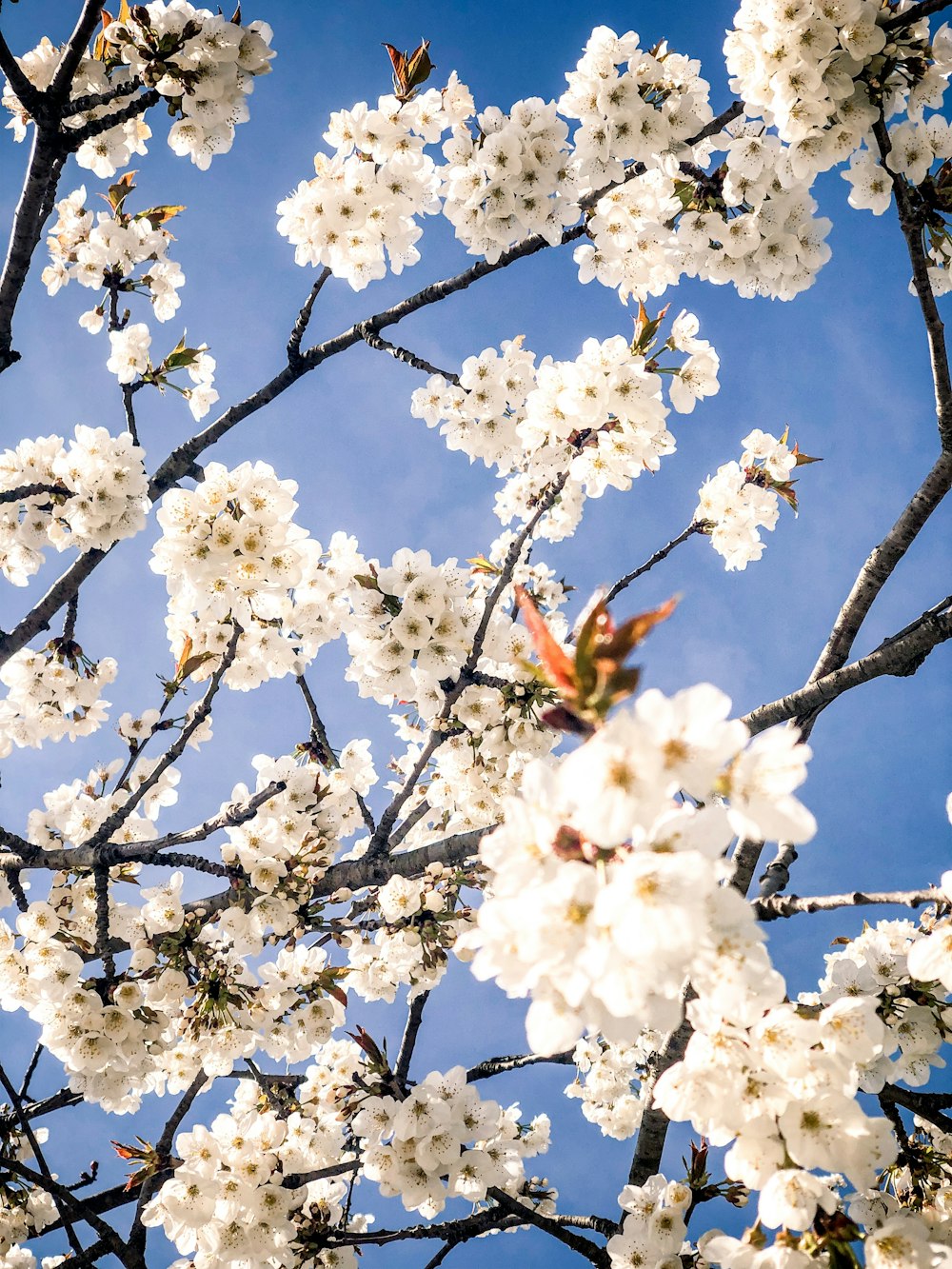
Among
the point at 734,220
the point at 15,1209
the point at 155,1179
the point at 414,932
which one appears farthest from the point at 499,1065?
the point at 734,220

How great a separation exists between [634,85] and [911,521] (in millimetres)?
2326

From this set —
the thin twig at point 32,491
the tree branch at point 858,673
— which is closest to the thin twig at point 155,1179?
the thin twig at point 32,491

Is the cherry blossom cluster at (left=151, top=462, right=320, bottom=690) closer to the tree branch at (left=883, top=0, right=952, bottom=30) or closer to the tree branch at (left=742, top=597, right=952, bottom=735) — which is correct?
the tree branch at (left=742, top=597, right=952, bottom=735)

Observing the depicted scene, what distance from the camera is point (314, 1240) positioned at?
11.0 ft

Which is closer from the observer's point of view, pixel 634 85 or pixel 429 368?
pixel 634 85

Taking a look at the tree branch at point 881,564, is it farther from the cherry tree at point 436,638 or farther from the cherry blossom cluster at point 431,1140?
the cherry blossom cluster at point 431,1140

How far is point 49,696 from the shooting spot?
193 inches

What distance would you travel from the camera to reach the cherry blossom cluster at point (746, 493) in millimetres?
4512

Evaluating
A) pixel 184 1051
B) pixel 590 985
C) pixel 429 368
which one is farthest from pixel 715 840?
pixel 184 1051

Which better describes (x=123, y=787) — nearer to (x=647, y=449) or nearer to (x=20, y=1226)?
(x=20, y=1226)

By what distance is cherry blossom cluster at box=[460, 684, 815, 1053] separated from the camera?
117 centimetres

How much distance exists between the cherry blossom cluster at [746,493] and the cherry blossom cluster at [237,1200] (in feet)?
13.7

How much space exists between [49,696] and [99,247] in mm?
2932

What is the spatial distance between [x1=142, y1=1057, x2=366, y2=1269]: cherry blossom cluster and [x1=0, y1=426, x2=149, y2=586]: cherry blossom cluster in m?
2.93
